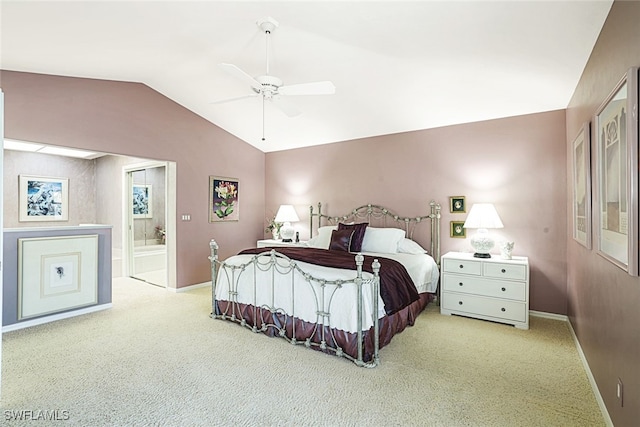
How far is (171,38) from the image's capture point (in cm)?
318

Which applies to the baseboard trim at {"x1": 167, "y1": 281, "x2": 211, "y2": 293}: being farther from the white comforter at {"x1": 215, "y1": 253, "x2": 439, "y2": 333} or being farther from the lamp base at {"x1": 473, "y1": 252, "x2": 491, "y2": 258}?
the lamp base at {"x1": 473, "y1": 252, "x2": 491, "y2": 258}

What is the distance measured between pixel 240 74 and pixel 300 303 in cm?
208

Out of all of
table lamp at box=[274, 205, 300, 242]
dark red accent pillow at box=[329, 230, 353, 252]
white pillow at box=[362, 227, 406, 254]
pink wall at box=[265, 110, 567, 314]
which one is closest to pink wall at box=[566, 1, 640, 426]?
pink wall at box=[265, 110, 567, 314]

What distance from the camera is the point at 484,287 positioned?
3762 mm

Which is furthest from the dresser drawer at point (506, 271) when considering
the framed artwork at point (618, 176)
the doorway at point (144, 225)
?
the doorway at point (144, 225)

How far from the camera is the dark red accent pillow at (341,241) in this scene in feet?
14.5

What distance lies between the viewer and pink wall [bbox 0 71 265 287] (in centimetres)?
369

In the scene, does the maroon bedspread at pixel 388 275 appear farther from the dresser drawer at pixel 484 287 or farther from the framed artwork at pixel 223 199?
the framed artwork at pixel 223 199

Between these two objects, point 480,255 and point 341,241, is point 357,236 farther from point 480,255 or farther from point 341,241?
point 480,255

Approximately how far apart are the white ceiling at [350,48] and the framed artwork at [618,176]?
81 cm

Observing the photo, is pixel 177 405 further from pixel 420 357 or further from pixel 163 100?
pixel 163 100

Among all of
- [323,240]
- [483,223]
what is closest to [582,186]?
[483,223]

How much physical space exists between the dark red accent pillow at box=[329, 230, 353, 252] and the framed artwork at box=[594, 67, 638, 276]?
2690mm

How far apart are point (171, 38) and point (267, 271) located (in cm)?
248
